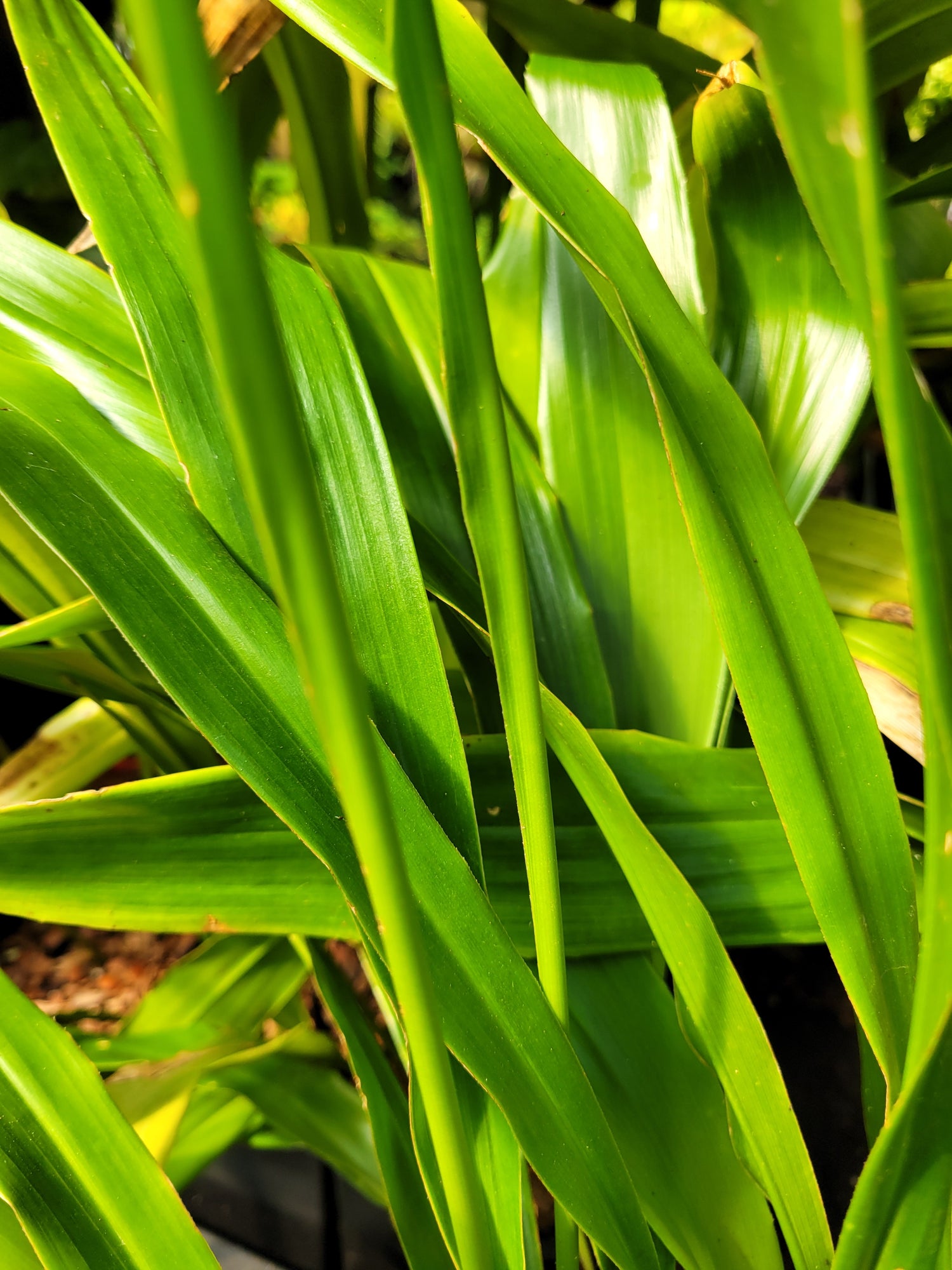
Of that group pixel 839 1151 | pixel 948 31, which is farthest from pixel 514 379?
pixel 839 1151

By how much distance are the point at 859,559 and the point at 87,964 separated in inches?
24.2

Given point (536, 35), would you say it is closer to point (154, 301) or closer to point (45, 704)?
point (154, 301)

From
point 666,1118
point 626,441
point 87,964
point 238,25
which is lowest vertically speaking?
point 87,964

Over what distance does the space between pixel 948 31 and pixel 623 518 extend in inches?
12.1

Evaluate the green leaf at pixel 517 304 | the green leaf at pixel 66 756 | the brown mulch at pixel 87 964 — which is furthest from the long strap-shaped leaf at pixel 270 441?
the brown mulch at pixel 87 964

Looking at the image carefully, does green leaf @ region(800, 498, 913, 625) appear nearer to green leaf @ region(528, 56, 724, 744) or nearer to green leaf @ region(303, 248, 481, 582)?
green leaf @ region(528, 56, 724, 744)

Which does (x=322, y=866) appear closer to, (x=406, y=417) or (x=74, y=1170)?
(x=74, y=1170)

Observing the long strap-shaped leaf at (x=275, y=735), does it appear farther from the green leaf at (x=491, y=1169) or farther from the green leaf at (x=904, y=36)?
the green leaf at (x=904, y=36)

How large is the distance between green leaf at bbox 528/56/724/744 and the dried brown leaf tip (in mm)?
136

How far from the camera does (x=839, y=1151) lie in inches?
16.5

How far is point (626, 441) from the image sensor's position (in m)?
0.38

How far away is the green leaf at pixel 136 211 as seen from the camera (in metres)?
0.27

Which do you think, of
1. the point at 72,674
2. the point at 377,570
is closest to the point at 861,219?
the point at 377,570

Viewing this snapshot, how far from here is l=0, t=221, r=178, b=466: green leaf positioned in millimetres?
320
